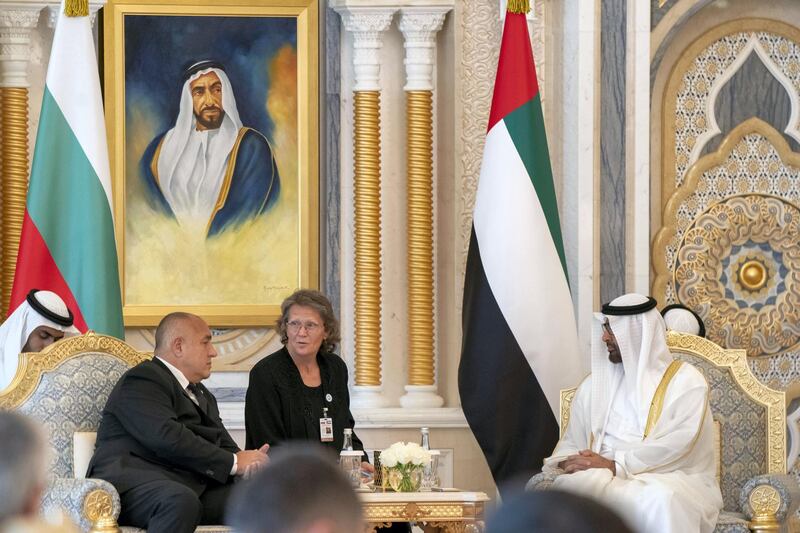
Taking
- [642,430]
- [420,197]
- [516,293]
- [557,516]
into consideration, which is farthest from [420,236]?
[557,516]

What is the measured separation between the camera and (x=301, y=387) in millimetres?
5941

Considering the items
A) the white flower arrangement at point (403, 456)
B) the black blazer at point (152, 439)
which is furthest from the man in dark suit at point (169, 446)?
the white flower arrangement at point (403, 456)

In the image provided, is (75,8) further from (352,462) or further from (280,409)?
(352,462)

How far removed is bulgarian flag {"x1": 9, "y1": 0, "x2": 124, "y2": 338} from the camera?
6.62 metres

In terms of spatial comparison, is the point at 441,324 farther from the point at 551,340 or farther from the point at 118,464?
the point at 118,464

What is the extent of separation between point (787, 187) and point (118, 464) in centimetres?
415

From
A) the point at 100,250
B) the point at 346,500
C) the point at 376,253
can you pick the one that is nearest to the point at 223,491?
the point at 100,250

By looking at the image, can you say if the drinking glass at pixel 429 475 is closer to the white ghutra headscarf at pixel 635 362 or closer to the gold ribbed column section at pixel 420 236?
the white ghutra headscarf at pixel 635 362

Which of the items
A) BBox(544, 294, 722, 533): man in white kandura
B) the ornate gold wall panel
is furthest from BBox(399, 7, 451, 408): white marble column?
BBox(544, 294, 722, 533): man in white kandura

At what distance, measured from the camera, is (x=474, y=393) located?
6.78 m

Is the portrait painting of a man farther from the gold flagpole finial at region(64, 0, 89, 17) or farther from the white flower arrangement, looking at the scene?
the white flower arrangement

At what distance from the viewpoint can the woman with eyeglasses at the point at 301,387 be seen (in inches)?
232

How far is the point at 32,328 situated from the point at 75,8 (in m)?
1.65

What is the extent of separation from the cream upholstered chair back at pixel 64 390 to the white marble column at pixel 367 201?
1.82 metres
